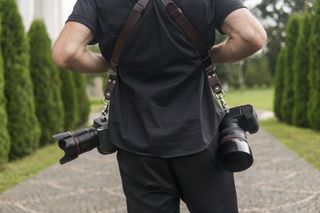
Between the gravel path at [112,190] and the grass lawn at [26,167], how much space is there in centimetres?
18

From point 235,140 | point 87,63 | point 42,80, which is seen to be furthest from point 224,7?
point 42,80

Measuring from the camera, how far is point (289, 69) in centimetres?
1485

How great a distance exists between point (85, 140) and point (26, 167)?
20.1ft

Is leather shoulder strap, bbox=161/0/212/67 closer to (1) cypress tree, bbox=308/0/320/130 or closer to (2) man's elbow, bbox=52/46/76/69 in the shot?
(2) man's elbow, bbox=52/46/76/69

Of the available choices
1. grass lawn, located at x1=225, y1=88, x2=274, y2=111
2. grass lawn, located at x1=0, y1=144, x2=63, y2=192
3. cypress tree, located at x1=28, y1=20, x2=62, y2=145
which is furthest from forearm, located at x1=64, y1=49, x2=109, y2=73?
grass lawn, located at x1=225, y1=88, x2=274, y2=111

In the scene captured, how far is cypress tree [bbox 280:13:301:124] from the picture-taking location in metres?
14.5

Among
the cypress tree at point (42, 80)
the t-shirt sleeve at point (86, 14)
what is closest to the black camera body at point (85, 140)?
the t-shirt sleeve at point (86, 14)

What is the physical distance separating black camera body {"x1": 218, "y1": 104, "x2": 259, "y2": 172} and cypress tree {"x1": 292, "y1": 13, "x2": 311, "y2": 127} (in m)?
11.3

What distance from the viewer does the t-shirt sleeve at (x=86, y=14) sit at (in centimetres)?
204

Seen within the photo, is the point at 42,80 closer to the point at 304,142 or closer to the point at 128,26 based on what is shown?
the point at 304,142

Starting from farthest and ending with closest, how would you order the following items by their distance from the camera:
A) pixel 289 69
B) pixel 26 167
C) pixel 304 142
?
pixel 289 69
pixel 304 142
pixel 26 167

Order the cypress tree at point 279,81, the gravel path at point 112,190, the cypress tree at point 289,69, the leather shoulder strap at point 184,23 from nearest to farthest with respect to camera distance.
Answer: the leather shoulder strap at point 184,23 < the gravel path at point 112,190 < the cypress tree at point 289,69 < the cypress tree at point 279,81

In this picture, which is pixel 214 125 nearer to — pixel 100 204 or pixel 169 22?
pixel 169 22

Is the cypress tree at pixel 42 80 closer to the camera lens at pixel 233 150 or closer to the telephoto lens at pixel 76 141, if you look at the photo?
the telephoto lens at pixel 76 141
